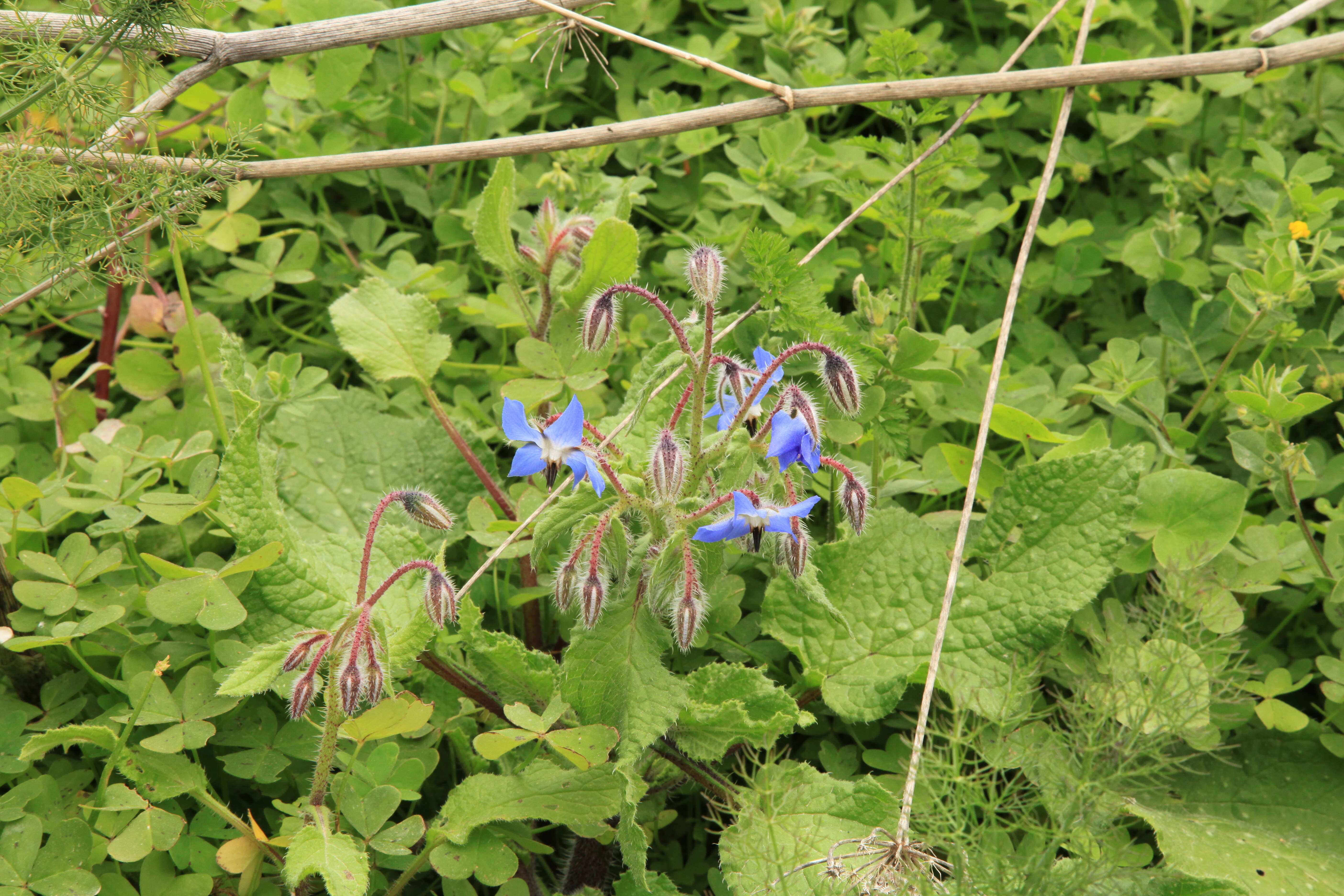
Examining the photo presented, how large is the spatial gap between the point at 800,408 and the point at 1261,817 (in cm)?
142

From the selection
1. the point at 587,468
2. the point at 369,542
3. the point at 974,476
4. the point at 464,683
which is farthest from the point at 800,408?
the point at 464,683

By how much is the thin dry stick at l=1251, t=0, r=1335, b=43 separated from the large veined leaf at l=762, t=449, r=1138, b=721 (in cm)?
125

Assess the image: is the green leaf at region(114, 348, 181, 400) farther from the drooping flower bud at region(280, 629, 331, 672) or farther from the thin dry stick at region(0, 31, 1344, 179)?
the drooping flower bud at region(280, 629, 331, 672)

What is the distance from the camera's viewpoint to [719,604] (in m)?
2.37

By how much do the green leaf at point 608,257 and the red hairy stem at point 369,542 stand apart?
0.71 m

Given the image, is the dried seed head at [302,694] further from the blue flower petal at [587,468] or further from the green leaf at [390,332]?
the green leaf at [390,332]

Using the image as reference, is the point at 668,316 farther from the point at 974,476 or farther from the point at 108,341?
the point at 108,341

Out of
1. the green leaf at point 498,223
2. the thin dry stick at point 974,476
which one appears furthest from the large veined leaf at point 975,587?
the green leaf at point 498,223

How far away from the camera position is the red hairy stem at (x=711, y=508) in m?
1.92

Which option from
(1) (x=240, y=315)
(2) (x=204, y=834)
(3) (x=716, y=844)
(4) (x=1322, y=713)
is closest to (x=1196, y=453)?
(4) (x=1322, y=713)

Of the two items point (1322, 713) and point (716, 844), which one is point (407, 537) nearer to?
point (716, 844)

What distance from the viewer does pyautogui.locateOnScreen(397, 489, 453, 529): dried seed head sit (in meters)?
2.08

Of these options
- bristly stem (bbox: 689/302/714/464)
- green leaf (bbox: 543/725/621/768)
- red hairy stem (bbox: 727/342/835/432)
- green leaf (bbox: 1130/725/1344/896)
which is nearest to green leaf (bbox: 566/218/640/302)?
bristly stem (bbox: 689/302/714/464)

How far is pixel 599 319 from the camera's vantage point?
82.0 inches
